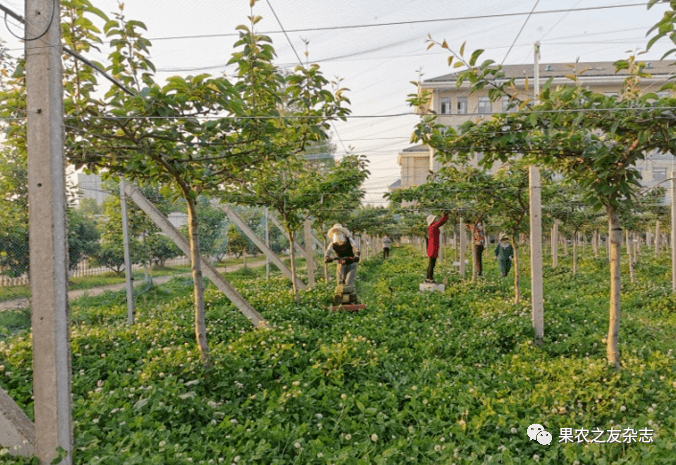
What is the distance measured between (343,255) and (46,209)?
7.84 m

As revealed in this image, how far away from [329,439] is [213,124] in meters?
3.10

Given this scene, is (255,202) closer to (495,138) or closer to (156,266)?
(495,138)

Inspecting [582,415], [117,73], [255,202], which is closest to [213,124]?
[117,73]

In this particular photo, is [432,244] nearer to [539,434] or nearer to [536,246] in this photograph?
[536,246]

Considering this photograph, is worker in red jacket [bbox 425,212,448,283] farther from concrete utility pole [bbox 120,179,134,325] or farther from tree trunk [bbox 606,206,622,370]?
concrete utility pole [bbox 120,179,134,325]

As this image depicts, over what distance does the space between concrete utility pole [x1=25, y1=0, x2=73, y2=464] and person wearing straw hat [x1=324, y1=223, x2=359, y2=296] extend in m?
7.43

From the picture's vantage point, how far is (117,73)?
11.7ft

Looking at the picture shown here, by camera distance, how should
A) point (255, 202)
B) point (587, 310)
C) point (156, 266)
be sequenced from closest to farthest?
point (587, 310) → point (255, 202) → point (156, 266)

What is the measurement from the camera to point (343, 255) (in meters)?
9.99

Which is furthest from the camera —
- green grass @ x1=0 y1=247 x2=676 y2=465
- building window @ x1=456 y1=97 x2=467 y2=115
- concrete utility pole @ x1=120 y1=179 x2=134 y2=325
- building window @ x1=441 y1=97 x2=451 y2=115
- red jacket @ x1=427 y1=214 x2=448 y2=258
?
building window @ x1=441 y1=97 x2=451 y2=115

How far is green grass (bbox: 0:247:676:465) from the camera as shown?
337 centimetres

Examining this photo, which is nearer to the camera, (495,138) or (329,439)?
(329,439)

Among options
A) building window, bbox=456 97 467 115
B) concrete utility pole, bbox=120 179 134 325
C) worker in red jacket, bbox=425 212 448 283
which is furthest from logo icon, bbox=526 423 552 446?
building window, bbox=456 97 467 115

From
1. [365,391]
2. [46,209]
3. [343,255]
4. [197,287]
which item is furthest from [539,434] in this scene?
[343,255]
